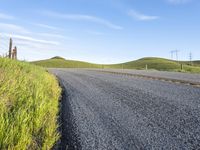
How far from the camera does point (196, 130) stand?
6.47m

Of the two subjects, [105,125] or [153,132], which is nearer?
[153,132]

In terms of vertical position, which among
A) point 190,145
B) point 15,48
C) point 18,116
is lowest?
point 190,145

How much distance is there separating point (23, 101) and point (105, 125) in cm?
206

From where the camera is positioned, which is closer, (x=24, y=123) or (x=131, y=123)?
(x=24, y=123)

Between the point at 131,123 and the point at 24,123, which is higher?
the point at 24,123

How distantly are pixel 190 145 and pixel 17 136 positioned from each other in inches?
110

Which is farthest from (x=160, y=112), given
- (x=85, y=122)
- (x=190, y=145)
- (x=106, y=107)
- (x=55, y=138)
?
→ (x=55, y=138)

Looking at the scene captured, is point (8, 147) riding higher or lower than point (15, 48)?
lower

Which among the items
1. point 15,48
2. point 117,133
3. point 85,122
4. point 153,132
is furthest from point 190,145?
point 15,48

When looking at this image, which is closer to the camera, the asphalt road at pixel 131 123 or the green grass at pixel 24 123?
the green grass at pixel 24 123

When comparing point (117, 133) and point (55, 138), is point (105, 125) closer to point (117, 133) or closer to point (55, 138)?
point (117, 133)

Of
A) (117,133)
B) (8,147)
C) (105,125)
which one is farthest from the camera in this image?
(105,125)

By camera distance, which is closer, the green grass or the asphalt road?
the green grass

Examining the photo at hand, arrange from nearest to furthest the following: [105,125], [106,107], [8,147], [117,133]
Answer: [8,147] < [117,133] < [105,125] < [106,107]
